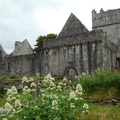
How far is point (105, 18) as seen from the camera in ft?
235

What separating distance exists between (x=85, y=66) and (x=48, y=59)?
533cm

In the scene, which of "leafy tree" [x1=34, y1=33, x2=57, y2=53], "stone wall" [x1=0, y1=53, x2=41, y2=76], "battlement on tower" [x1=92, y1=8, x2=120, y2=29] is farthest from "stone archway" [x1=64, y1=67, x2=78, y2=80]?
"battlement on tower" [x1=92, y1=8, x2=120, y2=29]

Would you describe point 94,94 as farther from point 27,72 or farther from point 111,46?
point 27,72

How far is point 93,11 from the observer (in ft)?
246

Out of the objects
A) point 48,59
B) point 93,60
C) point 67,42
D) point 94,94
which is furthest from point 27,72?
point 94,94

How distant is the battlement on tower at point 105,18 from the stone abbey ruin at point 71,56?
96.8 feet

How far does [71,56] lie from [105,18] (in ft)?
122

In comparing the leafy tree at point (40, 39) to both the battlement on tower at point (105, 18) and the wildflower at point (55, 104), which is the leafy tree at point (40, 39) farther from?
the wildflower at point (55, 104)

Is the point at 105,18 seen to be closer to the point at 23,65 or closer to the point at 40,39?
the point at 40,39

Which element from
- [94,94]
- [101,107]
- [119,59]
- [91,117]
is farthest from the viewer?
[119,59]

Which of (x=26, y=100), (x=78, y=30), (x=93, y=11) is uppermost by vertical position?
(x=93, y=11)

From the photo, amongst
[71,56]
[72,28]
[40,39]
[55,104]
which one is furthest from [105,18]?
[55,104]

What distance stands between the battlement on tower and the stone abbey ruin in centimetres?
2951

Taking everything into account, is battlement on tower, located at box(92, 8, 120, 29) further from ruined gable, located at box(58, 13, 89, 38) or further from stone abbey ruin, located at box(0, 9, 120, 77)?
ruined gable, located at box(58, 13, 89, 38)
